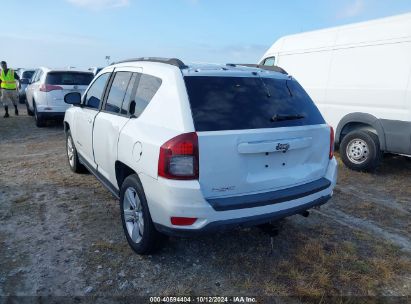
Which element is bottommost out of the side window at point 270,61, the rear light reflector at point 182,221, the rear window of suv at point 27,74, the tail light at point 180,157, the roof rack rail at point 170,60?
the rear light reflector at point 182,221

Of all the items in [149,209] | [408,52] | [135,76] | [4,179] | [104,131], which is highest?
[408,52]

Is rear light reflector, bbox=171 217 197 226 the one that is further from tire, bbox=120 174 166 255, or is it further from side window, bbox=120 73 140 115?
side window, bbox=120 73 140 115

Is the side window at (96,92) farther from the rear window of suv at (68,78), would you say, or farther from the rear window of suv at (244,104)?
the rear window of suv at (68,78)

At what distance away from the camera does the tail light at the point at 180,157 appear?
2.71 m

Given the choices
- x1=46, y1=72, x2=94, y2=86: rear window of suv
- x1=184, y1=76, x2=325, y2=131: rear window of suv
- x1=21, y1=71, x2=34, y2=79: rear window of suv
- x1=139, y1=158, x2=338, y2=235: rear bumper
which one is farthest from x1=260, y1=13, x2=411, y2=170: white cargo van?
x1=21, y1=71, x2=34, y2=79: rear window of suv

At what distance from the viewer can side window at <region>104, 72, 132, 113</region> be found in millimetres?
3862

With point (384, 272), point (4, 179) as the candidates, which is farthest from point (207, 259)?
point (4, 179)

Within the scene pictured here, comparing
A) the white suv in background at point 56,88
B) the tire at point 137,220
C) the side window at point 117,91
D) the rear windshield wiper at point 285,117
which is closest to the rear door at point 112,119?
the side window at point 117,91

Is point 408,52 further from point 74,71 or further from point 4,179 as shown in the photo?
point 74,71

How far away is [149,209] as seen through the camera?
3025 millimetres

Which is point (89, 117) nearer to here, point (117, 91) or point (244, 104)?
point (117, 91)

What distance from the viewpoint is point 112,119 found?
3838 millimetres

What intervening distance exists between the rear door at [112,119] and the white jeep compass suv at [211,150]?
2 centimetres

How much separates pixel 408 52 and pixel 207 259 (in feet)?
15.3
